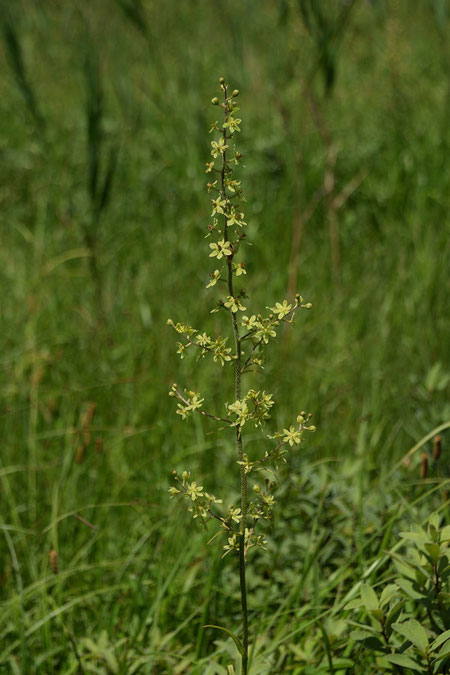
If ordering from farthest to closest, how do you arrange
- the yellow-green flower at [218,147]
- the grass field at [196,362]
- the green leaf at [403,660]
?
1. the grass field at [196,362]
2. the green leaf at [403,660]
3. the yellow-green flower at [218,147]

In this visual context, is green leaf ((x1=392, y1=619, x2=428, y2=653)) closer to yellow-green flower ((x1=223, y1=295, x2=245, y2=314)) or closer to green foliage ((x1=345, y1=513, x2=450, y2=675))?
green foliage ((x1=345, y1=513, x2=450, y2=675))

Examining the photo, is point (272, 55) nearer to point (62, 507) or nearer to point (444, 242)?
point (444, 242)

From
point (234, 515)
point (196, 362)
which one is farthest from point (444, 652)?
point (196, 362)

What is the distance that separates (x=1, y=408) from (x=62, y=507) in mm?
510

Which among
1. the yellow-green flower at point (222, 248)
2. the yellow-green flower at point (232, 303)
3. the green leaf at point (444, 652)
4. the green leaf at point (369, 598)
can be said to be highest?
the yellow-green flower at point (222, 248)

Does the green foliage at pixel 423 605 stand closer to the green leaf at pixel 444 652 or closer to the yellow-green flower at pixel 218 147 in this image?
the green leaf at pixel 444 652

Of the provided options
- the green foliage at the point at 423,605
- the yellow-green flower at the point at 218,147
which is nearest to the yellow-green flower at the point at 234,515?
the green foliage at the point at 423,605

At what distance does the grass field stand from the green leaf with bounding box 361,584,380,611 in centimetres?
11

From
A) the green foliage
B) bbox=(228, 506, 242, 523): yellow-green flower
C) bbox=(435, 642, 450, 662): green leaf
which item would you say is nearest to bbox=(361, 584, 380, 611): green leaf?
the green foliage

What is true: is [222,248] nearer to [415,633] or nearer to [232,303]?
[232,303]

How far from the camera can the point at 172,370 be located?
7.67 feet

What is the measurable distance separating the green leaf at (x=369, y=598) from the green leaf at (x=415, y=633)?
0.13 ft

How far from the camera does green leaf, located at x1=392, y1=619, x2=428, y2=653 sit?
3.24 ft

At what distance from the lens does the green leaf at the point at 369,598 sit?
1.04 m
